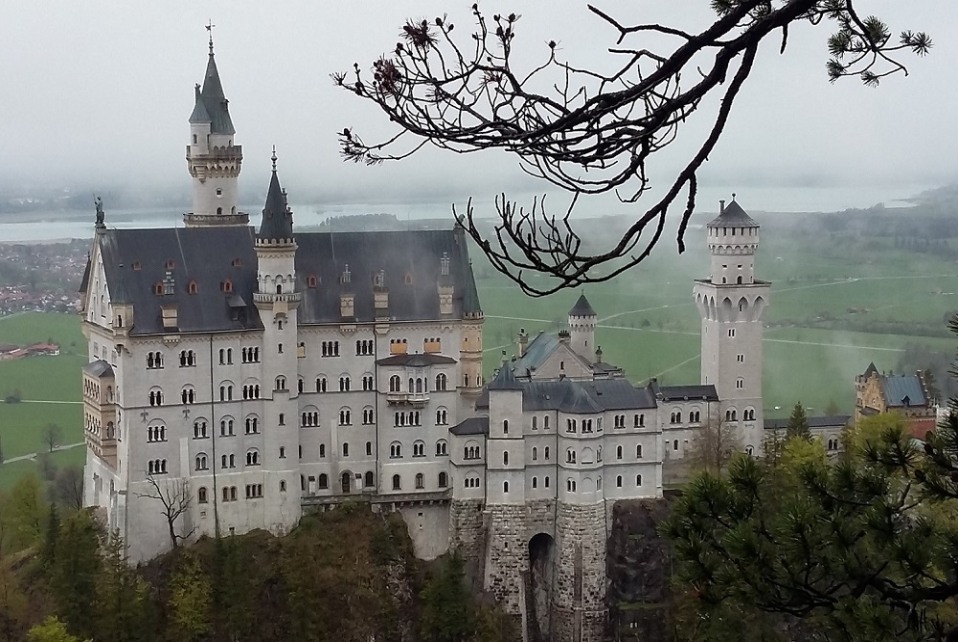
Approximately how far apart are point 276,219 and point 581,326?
506 inches

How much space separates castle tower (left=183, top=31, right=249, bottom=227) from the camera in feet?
168

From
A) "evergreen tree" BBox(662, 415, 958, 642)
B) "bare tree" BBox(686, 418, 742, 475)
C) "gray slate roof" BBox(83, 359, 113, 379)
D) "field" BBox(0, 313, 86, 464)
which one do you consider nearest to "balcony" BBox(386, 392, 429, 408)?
"gray slate roof" BBox(83, 359, 113, 379)

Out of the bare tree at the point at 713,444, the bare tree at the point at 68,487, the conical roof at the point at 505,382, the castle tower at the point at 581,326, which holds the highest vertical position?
the castle tower at the point at 581,326

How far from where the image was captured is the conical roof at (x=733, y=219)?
5062 cm

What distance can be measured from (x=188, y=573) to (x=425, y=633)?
7063 mm

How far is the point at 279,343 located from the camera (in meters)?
44.5

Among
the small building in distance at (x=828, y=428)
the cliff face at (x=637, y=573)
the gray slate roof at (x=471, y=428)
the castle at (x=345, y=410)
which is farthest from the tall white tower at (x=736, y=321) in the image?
the gray slate roof at (x=471, y=428)

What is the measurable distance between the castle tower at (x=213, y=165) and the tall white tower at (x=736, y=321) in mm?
16246

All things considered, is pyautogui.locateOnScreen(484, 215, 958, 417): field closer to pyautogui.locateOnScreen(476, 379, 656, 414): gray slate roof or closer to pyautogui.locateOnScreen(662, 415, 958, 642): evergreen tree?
pyautogui.locateOnScreen(476, 379, 656, 414): gray slate roof

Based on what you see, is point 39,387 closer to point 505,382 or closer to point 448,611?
point 505,382

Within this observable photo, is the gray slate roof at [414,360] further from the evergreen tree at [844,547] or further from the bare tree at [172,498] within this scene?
the evergreen tree at [844,547]

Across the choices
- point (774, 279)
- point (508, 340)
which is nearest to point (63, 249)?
point (508, 340)

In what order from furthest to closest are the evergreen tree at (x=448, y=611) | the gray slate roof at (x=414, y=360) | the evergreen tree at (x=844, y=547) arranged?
1. the gray slate roof at (x=414, y=360)
2. the evergreen tree at (x=448, y=611)
3. the evergreen tree at (x=844, y=547)

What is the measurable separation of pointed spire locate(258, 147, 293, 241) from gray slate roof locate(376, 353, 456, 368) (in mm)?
4998
